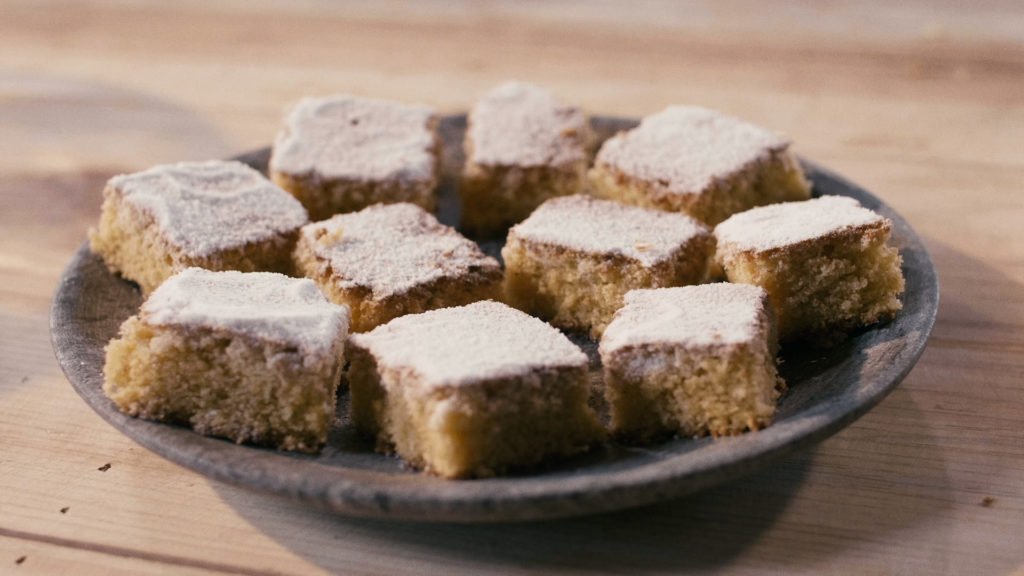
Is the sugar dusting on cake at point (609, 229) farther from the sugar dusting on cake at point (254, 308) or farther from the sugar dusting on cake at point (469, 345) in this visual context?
the sugar dusting on cake at point (254, 308)

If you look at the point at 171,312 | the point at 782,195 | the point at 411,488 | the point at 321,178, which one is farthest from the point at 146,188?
the point at 782,195

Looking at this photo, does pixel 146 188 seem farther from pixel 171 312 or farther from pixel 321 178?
pixel 171 312

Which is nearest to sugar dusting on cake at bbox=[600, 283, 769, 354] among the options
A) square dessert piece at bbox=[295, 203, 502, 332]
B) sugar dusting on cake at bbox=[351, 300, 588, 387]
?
sugar dusting on cake at bbox=[351, 300, 588, 387]

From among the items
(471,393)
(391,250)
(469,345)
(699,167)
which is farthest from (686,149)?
(471,393)

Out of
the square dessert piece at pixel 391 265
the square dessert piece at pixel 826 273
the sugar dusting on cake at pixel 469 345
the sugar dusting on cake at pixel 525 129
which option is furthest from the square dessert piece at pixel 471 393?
the sugar dusting on cake at pixel 525 129

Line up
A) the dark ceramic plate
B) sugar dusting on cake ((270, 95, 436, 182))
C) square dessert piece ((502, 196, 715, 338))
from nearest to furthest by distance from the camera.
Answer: the dark ceramic plate → square dessert piece ((502, 196, 715, 338)) → sugar dusting on cake ((270, 95, 436, 182))

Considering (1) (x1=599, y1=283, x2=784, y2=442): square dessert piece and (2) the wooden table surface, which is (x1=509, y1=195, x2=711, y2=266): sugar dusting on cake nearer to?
(1) (x1=599, y1=283, x2=784, y2=442): square dessert piece
